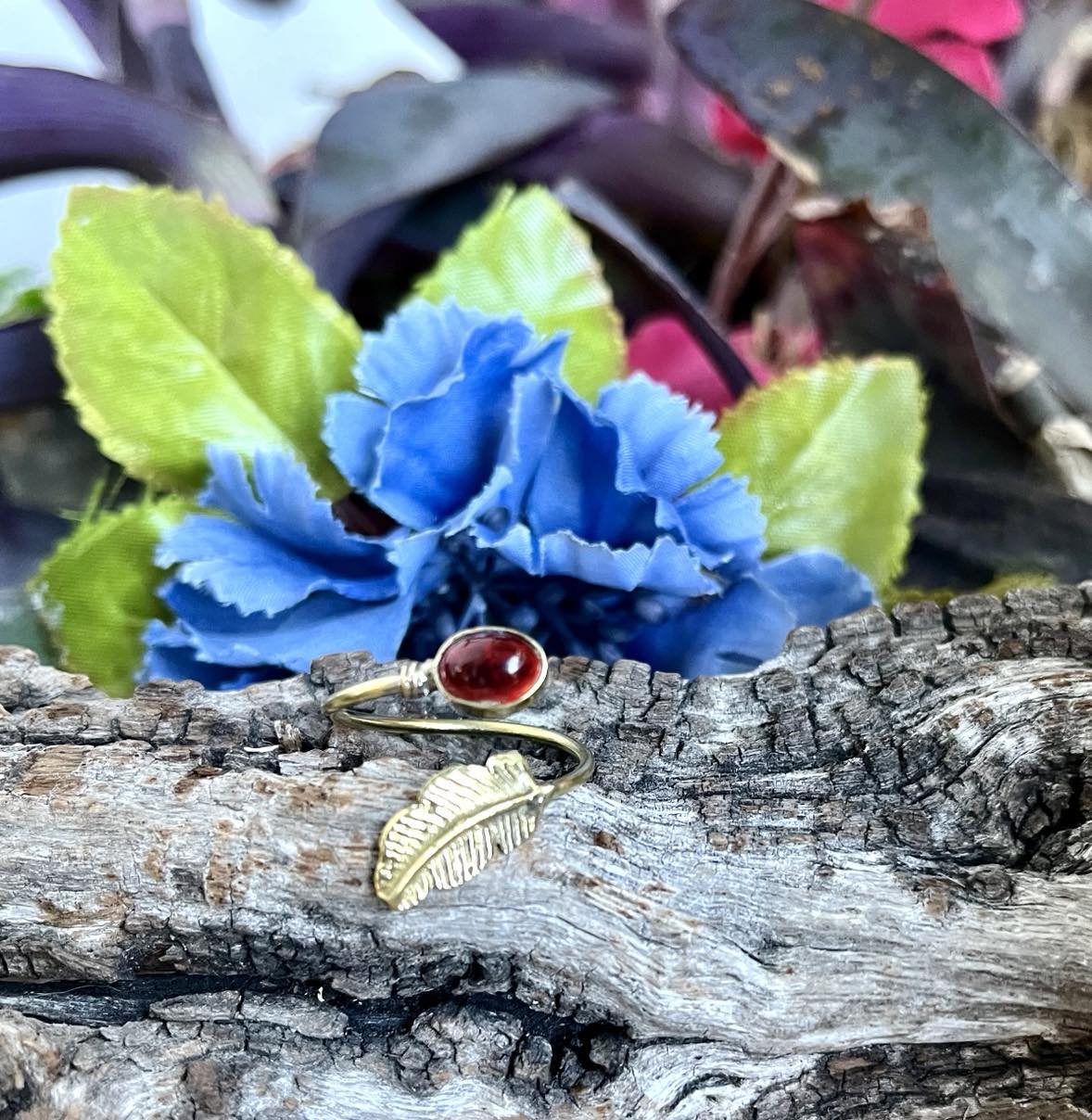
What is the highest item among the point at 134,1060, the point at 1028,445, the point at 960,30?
the point at 960,30

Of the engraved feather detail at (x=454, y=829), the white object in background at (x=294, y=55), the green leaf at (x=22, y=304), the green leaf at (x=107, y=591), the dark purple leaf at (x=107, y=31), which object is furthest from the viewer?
the white object in background at (x=294, y=55)

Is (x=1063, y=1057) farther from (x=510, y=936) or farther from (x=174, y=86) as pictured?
(x=174, y=86)

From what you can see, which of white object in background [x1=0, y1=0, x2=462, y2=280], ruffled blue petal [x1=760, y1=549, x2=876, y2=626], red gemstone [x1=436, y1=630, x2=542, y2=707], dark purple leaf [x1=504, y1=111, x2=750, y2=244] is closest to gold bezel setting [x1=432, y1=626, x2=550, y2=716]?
red gemstone [x1=436, y1=630, x2=542, y2=707]

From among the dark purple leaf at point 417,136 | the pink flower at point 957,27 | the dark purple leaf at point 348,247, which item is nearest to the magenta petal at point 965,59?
the pink flower at point 957,27

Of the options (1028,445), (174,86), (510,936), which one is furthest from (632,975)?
(174,86)

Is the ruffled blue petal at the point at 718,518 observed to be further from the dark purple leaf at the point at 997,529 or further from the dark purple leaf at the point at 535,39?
the dark purple leaf at the point at 535,39

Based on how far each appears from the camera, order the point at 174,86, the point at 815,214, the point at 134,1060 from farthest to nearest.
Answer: the point at 174,86 → the point at 815,214 → the point at 134,1060
